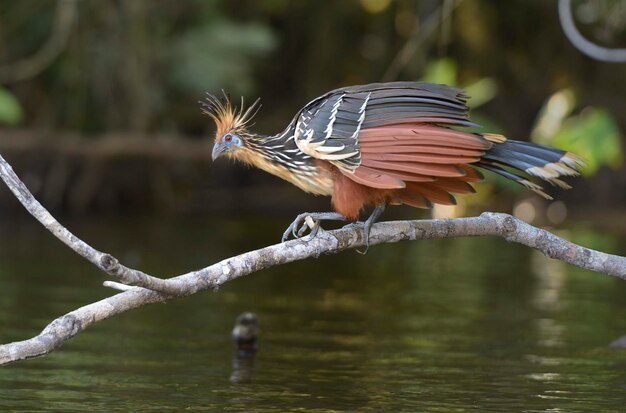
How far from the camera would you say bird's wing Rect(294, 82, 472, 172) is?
17.0 ft

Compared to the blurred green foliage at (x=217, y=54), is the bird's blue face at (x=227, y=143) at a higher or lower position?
lower

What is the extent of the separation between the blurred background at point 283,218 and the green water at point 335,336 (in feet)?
0.09

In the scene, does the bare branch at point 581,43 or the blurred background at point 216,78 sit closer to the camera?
the bare branch at point 581,43

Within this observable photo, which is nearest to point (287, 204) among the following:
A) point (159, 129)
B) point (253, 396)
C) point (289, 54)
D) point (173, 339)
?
point (159, 129)

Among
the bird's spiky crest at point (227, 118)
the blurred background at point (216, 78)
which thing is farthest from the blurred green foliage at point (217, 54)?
the bird's spiky crest at point (227, 118)

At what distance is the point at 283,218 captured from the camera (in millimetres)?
15227

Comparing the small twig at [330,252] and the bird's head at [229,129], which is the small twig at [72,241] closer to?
the small twig at [330,252]

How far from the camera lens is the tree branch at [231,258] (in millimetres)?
4098

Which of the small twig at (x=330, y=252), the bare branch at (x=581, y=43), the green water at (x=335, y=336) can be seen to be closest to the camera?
the small twig at (x=330, y=252)

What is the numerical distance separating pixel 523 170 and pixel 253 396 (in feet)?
5.22

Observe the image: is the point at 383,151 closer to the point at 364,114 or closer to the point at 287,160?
the point at 364,114

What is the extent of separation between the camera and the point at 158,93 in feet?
53.9

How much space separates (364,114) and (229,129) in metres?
0.66

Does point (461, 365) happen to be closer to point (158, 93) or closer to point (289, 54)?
point (158, 93)
